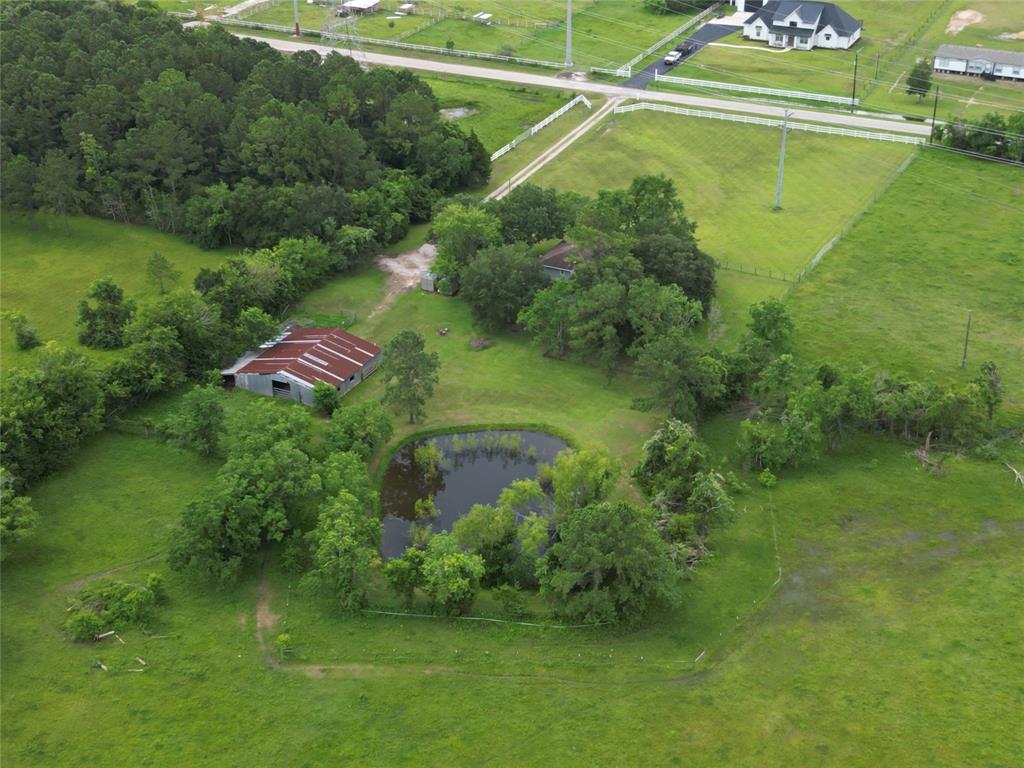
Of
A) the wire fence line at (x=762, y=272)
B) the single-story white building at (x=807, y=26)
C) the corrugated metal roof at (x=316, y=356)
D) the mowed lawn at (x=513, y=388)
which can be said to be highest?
the single-story white building at (x=807, y=26)

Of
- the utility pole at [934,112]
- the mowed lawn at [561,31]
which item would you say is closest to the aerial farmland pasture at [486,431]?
the utility pole at [934,112]

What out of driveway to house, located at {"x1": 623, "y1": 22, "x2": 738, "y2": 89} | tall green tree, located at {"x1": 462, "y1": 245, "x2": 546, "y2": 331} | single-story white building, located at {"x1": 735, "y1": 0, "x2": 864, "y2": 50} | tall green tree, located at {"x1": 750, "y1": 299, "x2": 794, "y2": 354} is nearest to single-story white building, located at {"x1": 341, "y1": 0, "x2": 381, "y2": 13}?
driveway to house, located at {"x1": 623, "y1": 22, "x2": 738, "y2": 89}

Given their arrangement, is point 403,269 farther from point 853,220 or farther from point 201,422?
point 853,220

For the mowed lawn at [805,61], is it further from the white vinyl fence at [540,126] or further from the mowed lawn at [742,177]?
the mowed lawn at [742,177]

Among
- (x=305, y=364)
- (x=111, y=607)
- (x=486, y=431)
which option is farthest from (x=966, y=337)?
(x=111, y=607)

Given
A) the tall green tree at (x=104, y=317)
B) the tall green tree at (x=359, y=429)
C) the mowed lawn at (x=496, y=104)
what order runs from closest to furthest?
the tall green tree at (x=359, y=429) < the tall green tree at (x=104, y=317) < the mowed lawn at (x=496, y=104)

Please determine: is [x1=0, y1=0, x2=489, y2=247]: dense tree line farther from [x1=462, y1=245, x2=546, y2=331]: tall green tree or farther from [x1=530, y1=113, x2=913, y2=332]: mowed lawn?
[x1=462, y1=245, x2=546, y2=331]: tall green tree

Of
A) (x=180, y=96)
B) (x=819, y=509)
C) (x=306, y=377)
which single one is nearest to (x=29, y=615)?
(x=306, y=377)
